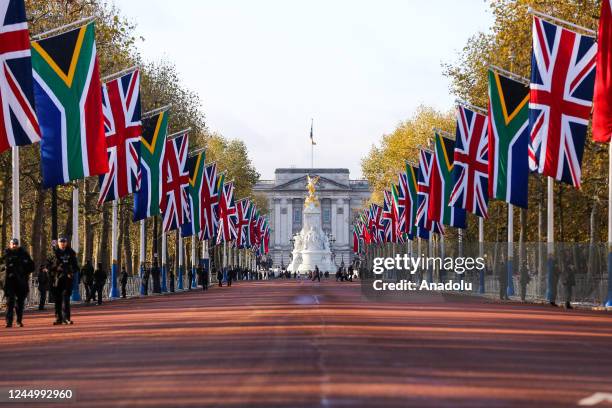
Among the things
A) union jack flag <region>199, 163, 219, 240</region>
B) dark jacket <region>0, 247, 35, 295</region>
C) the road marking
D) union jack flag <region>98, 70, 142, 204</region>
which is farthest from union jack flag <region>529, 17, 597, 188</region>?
union jack flag <region>199, 163, 219, 240</region>

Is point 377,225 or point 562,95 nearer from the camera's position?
point 562,95

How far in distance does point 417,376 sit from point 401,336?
827 centimetres

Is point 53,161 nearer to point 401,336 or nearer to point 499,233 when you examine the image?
point 401,336

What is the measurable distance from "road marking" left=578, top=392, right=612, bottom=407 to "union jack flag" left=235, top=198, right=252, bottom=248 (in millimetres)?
92306

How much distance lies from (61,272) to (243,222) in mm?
82735

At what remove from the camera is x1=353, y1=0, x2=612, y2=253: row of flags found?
122 feet

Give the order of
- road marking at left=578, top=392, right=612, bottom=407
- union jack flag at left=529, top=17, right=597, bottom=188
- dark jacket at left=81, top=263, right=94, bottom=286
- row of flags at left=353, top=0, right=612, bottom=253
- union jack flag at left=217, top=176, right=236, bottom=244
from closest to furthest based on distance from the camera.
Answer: road marking at left=578, top=392, right=612, bottom=407, row of flags at left=353, top=0, right=612, bottom=253, union jack flag at left=529, top=17, right=597, bottom=188, dark jacket at left=81, top=263, right=94, bottom=286, union jack flag at left=217, top=176, right=236, bottom=244

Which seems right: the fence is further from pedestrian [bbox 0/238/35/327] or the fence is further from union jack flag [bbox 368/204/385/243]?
union jack flag [bbox 368/204/385/243]

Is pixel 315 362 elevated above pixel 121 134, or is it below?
below

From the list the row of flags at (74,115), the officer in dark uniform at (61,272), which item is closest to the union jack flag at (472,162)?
the row of flags at (74,115)

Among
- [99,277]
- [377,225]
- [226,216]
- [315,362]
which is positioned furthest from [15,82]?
[377,225]

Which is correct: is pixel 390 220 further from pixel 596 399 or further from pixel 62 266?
pixel 596 399

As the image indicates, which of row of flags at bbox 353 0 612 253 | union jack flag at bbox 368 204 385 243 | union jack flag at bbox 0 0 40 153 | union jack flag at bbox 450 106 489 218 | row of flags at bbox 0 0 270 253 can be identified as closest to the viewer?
union jack flag at bbox 0 0 40 153

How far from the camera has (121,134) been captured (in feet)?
160
